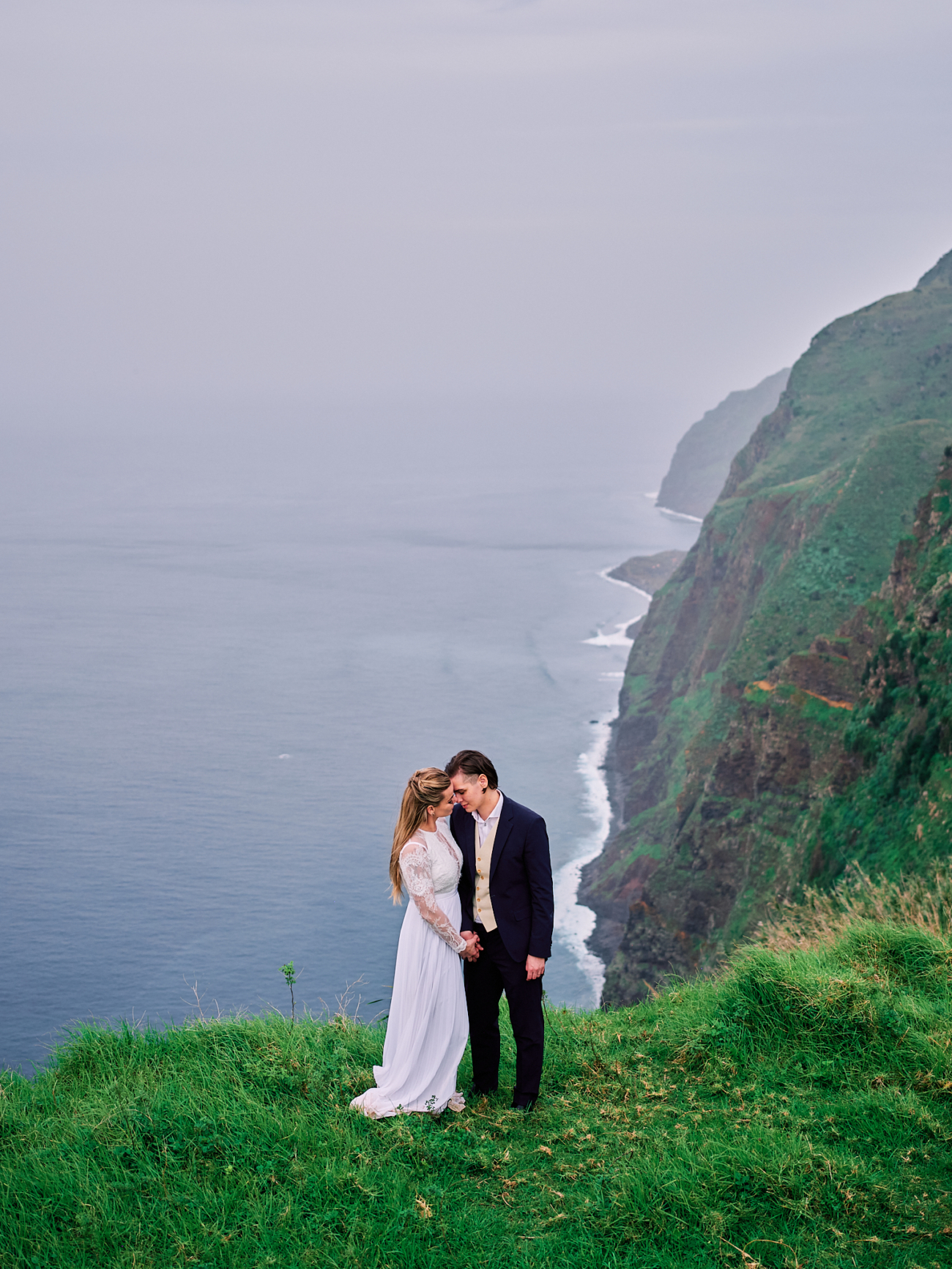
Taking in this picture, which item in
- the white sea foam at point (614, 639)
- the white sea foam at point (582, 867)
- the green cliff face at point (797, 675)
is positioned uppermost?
the green cliff face at point (797, 675)

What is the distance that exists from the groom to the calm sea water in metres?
5.89

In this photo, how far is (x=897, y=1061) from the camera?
8.03m

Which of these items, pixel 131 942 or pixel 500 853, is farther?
pixel 131 942

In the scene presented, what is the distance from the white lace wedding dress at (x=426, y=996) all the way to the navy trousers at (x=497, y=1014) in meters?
0.28

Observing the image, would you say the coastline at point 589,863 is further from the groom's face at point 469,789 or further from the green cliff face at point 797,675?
the groom's face at point 469,789

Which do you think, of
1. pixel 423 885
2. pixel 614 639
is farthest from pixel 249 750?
pixel 423 885

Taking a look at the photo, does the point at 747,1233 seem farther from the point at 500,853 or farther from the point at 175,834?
the point at 175,834

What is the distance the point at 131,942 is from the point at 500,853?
5735 cm

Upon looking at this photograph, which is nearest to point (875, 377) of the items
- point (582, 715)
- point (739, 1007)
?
point (582, 715)

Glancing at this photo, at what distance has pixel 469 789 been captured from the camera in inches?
302

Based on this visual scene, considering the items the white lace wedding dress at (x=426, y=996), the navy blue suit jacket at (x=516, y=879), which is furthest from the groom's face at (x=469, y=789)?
the white lace wedding dress at (x=426, y=996)

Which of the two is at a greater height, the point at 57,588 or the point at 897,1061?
the point at 897,1061

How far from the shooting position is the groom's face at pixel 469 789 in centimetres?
768

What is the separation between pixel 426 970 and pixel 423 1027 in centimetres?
41
